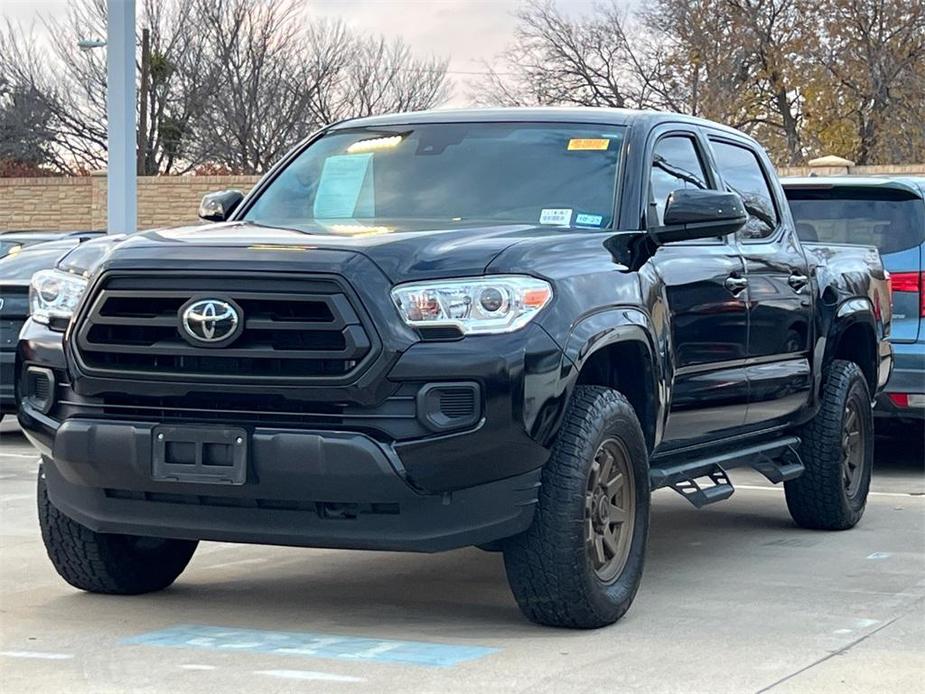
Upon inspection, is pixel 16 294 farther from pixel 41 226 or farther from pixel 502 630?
pixel 41 226

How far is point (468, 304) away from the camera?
525 centimetres

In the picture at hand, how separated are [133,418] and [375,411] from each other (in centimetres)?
84

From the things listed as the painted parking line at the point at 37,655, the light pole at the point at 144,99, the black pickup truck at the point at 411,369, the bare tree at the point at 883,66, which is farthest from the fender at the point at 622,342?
the light pole at the point at 144,99

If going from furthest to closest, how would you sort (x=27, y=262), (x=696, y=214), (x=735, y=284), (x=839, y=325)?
1. (x=27, y=262)
2. (x=839, y=325)
3. (x=735, y=284)
4. (x=696, y=214)

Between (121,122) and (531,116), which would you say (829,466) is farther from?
(121,122)

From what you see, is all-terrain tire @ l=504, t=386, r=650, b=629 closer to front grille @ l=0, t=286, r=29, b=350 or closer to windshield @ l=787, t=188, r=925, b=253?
windshield @ l=787, t=188, r=925, b=253

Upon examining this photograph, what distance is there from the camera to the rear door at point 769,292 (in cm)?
725

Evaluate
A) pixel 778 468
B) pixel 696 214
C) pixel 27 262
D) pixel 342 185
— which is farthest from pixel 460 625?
pixel 27 262

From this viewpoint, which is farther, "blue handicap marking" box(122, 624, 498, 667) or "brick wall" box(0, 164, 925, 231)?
"brick wall" box(0, 164, 925, 231)

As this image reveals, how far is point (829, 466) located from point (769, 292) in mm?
1098

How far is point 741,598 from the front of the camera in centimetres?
636

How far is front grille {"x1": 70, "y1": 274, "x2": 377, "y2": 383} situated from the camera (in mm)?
5160

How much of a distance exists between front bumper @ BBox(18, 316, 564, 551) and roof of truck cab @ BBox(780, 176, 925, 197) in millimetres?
5220

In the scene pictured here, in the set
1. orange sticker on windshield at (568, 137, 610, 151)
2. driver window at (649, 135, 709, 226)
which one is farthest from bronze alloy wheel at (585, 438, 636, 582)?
orange sticker on windshield at (568, 137, 610, 151)
